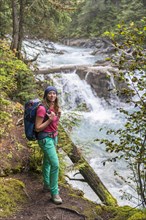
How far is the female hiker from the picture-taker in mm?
4340

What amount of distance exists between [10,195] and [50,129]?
1213 millimetres

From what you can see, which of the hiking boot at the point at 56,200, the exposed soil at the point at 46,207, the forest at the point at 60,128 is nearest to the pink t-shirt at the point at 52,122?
the forest at the point at 60,128

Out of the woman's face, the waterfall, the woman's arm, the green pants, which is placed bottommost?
the waterfall

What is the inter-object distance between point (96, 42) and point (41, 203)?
3369cm

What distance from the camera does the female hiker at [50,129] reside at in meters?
4.34

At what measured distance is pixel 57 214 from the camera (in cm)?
447

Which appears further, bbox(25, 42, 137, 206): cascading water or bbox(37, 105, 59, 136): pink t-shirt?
bbox(25, 42, 137, 206): cascading water

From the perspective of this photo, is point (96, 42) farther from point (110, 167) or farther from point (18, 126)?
point (18, 126)

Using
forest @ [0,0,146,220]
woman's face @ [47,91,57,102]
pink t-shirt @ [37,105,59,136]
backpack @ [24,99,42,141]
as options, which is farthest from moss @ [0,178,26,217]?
woman's face @ [47,91,57,102]

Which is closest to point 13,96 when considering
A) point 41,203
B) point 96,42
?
point 41,203

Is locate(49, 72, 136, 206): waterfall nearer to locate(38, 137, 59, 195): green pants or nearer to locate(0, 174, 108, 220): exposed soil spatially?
locate(0, 174, 108, 220): exposed soil

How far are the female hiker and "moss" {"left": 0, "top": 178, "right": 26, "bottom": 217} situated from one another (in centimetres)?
53

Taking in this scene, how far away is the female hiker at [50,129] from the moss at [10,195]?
53 cm

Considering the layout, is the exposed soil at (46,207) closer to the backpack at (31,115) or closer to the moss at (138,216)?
the moss at (138,216)
